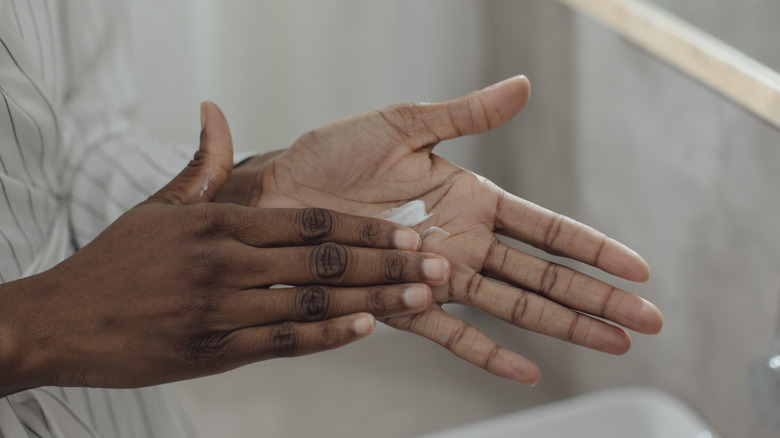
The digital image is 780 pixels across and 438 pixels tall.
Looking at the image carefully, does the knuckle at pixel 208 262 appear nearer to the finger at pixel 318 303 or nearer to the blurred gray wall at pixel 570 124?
the finger at pixel 318 303

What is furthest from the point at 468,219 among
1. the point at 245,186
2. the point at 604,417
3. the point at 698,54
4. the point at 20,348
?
the point at 604,417

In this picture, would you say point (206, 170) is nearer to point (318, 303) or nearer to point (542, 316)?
point (318, 303)

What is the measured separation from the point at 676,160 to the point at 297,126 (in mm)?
932

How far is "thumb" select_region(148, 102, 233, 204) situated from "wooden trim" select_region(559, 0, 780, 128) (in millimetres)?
780

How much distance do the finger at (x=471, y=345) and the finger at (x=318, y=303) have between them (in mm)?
78

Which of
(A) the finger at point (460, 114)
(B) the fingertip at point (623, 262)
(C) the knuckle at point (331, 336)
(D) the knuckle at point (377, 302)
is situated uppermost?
(A) the finger at point (460, 114)

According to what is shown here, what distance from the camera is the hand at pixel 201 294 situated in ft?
1.78

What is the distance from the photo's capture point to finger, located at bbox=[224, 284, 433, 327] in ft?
1.87

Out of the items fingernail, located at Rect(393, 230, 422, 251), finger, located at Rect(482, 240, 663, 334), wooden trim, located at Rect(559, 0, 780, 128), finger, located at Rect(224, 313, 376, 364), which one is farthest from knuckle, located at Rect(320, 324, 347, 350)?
wooden trim, located at Rect(559, 0, 780, 128)

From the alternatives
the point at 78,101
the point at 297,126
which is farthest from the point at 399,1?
the point at 78,101

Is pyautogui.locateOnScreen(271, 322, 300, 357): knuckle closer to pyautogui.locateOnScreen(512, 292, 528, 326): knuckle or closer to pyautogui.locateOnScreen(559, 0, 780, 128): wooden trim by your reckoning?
pyautogui.locateOnScreen(512, 292, 528, 326): knuckle

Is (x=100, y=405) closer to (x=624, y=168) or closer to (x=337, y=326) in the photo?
(x=337, y=326)

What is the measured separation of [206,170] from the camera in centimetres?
69

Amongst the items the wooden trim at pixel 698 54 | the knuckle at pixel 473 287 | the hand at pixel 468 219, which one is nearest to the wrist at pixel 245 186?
the hand at pixel 468 219
